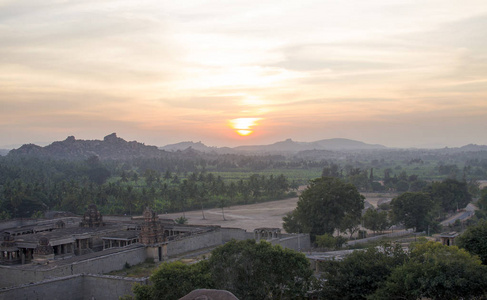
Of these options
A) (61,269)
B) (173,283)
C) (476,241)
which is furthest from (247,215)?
(173,283)

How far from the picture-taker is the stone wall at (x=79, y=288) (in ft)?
77.3

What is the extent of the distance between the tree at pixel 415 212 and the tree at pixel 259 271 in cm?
3135

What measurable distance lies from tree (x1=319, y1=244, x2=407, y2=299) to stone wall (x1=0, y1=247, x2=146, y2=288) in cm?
1653

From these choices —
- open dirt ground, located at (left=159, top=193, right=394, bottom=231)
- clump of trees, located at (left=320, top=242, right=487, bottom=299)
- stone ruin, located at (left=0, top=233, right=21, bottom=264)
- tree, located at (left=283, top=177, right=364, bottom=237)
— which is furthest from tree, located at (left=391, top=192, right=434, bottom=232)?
stone ruin, located at (left=0, top=233, right=21, bottom=264)

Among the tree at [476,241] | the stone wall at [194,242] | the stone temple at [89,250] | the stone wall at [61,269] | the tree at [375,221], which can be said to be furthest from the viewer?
the tree at [375,221]

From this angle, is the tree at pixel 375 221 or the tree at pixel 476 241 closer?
the tree at pixel 476 241

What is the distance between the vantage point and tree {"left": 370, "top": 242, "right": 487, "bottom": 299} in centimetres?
1867

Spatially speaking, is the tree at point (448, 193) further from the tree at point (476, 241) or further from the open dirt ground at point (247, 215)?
the tree at point (476, 241)

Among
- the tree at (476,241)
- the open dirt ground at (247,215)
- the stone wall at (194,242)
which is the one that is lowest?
the open dirt ground at (247,215)

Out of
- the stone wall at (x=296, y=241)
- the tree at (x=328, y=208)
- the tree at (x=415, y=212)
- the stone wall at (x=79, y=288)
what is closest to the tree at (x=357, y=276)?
the stone wall at (x=79, y=288)

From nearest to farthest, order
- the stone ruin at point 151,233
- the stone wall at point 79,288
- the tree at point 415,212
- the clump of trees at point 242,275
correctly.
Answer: the clump of trees at point 242,275 → the stone wall at point 79,288 → the stone ruin at point 151,233 → the tree at point 415,212

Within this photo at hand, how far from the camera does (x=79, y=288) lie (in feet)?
85.5

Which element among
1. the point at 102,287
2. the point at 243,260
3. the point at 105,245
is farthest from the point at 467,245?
the point at 105,245

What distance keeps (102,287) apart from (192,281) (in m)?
7.57
